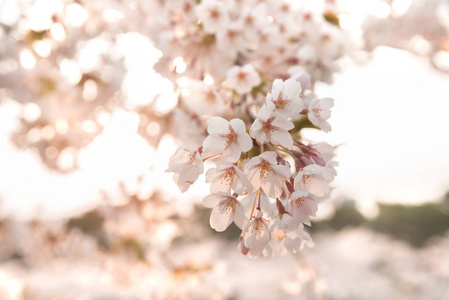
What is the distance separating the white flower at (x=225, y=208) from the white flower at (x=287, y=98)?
0.25 m

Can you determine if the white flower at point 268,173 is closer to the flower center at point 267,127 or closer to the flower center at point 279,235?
the flower center at point 267,127

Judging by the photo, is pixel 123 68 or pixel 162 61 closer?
pixel 162 61

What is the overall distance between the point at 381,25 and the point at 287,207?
2.87 m

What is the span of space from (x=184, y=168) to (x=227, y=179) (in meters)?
0.12

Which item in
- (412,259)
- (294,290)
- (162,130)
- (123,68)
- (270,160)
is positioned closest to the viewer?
(270,160)

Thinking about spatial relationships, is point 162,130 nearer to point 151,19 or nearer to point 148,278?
point 151,19

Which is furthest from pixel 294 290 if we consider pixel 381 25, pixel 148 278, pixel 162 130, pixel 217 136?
pixel 217 136

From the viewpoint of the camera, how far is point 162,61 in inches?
67.7

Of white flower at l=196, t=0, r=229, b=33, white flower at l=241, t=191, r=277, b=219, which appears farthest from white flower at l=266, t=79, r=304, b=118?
white flower at l=196, t=0, r=229, b=33

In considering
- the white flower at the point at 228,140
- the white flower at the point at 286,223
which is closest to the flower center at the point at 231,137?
the white flower at the point at 228,140

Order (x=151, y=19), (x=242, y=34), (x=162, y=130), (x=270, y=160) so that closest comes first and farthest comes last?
(x=270, y=160), (x=242, y=34), (x=151, y=19), (x=162, y=130)

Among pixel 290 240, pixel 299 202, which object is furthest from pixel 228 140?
pixel 290 240

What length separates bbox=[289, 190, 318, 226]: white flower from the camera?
87 cm

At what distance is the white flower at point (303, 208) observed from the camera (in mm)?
870
